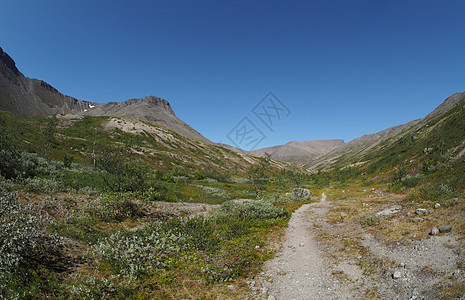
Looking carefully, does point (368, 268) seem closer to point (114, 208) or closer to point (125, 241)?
point (125, 241)

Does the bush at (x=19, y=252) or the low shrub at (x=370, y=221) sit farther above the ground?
the bush at (x=19, y=252)

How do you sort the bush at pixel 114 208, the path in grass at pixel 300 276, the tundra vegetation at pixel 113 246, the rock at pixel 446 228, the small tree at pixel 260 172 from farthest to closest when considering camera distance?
1. the small tree at pixel 260 172
2. the bush at pixel 114 208
3. the rock at pixel 446 228
4. the path in grass at pixel 300 276
5. the tundra vegetation at pixel 113 246

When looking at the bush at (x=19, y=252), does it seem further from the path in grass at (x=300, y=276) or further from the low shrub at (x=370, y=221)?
the low shrub at (x=370, y=221)

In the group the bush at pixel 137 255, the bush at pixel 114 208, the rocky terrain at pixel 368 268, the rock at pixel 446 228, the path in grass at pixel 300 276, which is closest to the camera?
the rocky terrain at pixel 368 268

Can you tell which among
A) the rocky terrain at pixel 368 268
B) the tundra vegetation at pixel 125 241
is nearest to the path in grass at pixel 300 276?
the rocky terrain at pixel 368 268

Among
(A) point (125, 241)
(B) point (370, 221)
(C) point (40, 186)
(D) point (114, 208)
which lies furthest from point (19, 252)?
(B) point (370, 221)

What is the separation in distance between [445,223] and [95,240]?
15734 mm

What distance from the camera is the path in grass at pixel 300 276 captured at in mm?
7008

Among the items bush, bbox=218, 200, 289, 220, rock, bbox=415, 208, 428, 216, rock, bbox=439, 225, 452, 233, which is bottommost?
rock, bbox=415, 208, 428, 216

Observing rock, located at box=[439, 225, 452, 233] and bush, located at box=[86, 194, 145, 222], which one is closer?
rock, located at box=[439, 225, 452, 233]

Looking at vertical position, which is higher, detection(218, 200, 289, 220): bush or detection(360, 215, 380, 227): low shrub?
detection(218, 200, 289, 220): bush

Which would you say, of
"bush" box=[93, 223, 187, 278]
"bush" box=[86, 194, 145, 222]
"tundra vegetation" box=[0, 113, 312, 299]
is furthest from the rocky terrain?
"bush" box=[86, 194, 145, 222]

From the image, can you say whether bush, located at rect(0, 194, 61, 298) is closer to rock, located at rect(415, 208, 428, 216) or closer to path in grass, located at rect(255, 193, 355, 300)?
path in grass, located at rect(255, 193, 355, 300)

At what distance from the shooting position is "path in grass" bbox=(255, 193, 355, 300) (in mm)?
7008
